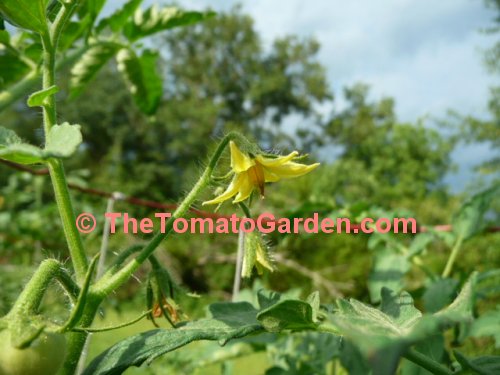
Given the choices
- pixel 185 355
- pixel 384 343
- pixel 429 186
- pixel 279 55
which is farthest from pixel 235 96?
pixel 384 343

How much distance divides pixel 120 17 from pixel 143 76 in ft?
0.52

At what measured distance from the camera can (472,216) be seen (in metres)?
1.27

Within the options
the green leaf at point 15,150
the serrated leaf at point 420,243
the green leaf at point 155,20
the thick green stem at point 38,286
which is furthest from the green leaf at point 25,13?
the serrated leaf at point 420,243

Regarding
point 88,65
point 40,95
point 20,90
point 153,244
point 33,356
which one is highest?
point 88,65

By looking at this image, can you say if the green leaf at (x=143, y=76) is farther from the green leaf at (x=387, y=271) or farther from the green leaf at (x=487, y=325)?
the green leaf at (x=487, y=325)

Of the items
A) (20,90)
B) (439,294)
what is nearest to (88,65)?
(20,90)

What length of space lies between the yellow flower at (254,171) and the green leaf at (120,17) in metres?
0.62

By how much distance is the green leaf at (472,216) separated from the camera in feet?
4.13

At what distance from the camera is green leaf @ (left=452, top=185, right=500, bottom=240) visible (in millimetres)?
1259

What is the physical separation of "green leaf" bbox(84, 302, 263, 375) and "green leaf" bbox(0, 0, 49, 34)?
33 centimetres

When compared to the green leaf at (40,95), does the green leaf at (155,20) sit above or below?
above

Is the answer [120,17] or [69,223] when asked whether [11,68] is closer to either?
[120,17]

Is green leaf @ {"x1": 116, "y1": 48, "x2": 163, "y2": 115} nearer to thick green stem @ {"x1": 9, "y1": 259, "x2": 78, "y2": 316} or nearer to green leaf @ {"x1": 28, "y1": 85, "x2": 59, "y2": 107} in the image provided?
green leaf @ {"x1": 28, "y1": 85, "x2": 59, "y2": 107}

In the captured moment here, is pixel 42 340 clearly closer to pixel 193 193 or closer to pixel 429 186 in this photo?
pixel 193 193
